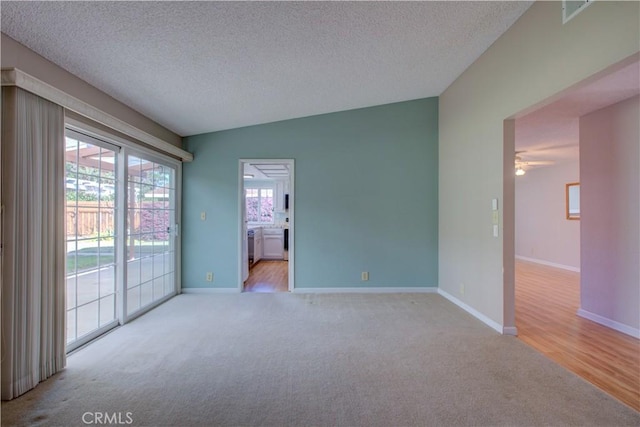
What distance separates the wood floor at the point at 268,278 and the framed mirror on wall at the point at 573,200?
638 cm

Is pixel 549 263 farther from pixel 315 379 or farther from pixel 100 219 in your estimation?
pixel 100 219

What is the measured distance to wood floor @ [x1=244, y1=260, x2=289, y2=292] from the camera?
181 inches

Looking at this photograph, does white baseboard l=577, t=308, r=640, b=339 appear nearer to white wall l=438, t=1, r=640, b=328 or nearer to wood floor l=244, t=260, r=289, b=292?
white wall l=438, t=1, r=640, b=328

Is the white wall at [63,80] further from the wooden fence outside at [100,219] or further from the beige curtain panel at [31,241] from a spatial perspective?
the wooden fence outside at [100,219]

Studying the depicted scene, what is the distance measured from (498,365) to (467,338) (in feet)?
1.58

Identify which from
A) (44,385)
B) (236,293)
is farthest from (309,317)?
(44,385)

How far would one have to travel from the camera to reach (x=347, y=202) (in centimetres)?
432

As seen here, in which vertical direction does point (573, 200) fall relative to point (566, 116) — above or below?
below

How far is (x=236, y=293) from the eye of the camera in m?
4.26

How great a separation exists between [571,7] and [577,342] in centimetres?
290

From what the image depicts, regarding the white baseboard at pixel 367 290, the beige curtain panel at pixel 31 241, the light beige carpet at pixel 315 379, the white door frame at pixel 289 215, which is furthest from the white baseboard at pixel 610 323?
the beige curtain panel at pixel 31 241

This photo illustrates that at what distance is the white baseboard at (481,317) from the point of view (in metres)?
2.82

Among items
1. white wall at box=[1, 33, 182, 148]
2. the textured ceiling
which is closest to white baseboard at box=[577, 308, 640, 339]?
the textured ceiling

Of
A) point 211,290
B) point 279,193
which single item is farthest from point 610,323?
point 279,193
